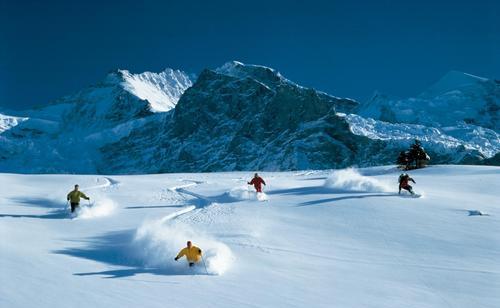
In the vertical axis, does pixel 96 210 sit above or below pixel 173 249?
above

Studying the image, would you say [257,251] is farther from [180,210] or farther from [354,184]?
[354,184]

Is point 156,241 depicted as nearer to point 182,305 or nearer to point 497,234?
point 182,305

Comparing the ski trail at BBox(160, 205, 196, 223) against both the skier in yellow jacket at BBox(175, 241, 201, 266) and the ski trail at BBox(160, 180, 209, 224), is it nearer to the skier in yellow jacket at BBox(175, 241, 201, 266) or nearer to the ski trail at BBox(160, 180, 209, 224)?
the ski trail at BBox(160, 180, 209, 224)

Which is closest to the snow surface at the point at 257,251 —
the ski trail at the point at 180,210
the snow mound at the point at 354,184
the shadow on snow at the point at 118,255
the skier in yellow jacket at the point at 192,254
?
the shadow on snow at the point at 118,255

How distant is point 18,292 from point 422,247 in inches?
→ 456

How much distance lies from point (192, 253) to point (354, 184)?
1646cm

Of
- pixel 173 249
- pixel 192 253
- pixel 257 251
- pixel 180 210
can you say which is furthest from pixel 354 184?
pixel 192 253

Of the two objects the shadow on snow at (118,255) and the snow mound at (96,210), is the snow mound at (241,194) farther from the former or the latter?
the shadow on snow at (118,255)

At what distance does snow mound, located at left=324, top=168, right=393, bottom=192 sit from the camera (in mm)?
28516

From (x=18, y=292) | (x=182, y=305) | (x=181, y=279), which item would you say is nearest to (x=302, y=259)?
(x=181, y=279)

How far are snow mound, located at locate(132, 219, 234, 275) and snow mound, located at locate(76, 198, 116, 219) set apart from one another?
4738 millimetres

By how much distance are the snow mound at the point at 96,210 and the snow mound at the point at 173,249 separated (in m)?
4.74

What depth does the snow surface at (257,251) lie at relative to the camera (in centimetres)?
1256

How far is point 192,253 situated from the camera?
14.9 metres
